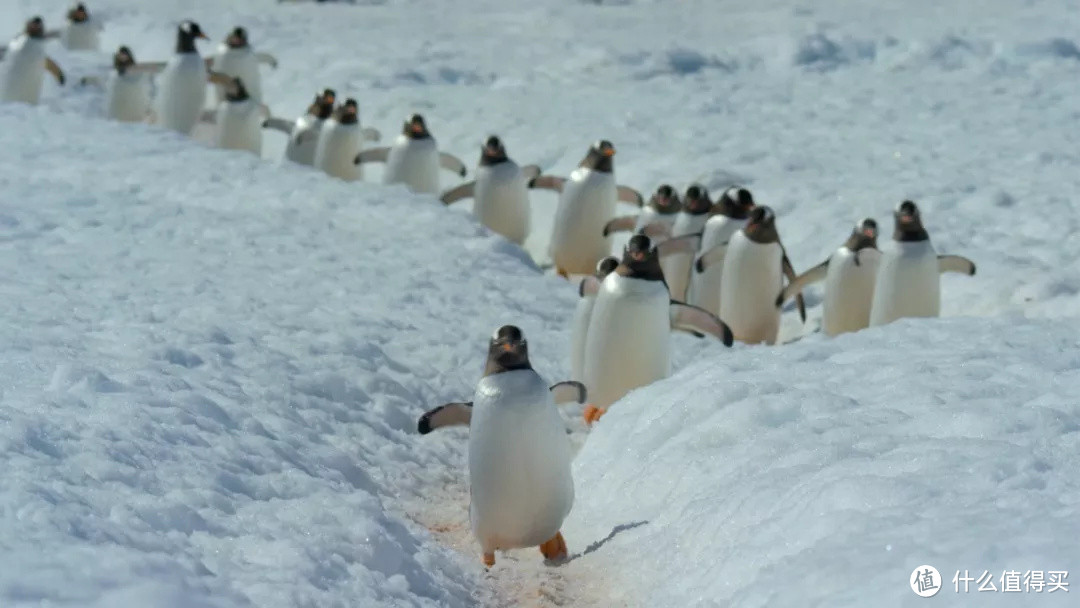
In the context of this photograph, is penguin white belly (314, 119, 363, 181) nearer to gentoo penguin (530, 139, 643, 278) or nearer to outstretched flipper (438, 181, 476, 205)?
outstretched flipper (438, 181, 476, 205)

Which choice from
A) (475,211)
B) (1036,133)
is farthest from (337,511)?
(1036,133)

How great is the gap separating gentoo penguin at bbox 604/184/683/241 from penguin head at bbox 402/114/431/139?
1.70m

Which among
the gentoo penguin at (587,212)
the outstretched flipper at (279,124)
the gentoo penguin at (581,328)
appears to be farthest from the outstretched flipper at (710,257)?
the outstretched flipper at (279,124)

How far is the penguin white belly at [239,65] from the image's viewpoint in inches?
480

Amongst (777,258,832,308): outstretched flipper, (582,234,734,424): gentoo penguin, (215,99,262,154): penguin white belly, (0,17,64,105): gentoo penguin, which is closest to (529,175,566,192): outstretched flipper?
(777,258,832,308): outstretched flipper

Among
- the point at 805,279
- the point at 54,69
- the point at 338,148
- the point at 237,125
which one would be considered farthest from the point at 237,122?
the point at 805,279

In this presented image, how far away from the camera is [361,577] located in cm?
385

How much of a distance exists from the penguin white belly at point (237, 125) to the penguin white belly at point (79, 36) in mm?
4545

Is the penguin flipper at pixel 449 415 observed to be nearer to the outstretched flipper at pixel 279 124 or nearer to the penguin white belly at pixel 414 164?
the penguin white belly at pixel 414 164

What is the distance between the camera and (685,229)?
789 centimetres

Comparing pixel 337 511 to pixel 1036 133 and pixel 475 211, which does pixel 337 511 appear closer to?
pixel 475 211

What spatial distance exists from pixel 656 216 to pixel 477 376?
7.51ft

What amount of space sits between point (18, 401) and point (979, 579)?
2.62 metres

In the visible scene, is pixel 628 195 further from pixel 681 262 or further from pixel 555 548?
pixel 555 548
